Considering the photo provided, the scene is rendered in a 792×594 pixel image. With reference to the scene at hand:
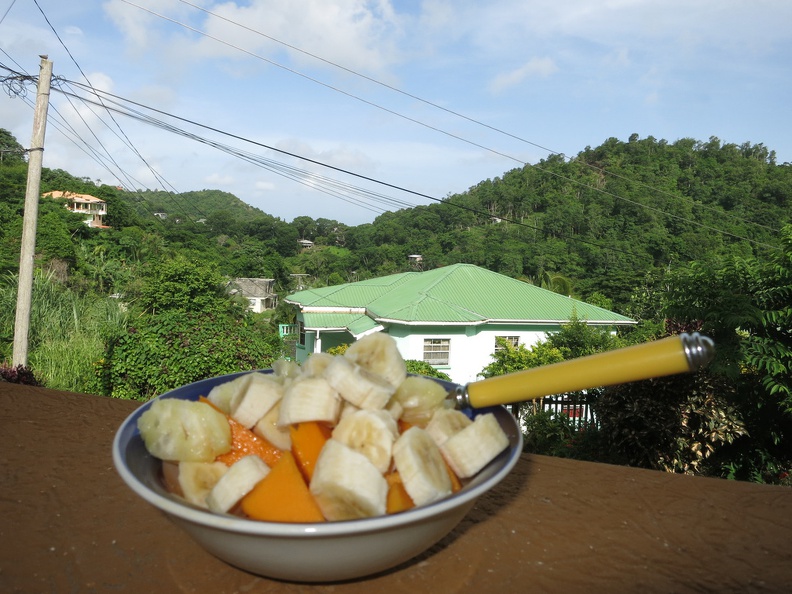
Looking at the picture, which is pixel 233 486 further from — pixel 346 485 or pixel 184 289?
pixel 184 289

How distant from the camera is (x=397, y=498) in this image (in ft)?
1.77

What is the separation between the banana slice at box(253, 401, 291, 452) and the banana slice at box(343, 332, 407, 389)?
107mm

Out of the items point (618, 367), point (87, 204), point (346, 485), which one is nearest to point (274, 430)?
point (346, 485)

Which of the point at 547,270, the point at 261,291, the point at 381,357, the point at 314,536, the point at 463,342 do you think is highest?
the point at 547,270

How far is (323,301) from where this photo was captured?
2097 centimetres

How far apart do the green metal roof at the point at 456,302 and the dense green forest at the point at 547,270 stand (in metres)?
2.42

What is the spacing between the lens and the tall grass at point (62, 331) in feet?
22.5

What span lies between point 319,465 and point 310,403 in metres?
0.07

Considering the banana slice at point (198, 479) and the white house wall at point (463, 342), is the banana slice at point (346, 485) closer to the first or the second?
the banana slice at point (198, 479)

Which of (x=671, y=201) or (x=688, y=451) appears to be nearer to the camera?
(x=688, y=451)

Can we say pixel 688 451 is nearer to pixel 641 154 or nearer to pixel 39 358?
pixel 39 358

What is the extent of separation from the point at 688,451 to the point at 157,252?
908 inches

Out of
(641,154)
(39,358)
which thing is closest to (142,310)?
(39,358)

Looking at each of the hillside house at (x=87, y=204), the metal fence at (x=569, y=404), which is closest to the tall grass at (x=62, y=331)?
the metal fence at (x=569, y=404)
